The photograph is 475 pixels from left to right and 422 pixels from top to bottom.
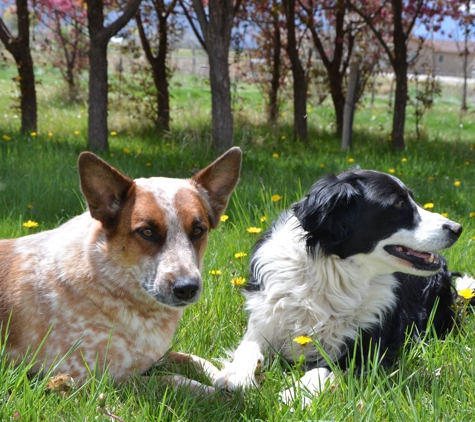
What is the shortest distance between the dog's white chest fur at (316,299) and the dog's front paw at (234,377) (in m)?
0.30

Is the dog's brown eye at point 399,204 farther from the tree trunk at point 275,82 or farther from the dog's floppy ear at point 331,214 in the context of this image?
the tree trunk at point 275,82

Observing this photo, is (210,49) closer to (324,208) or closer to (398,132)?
A: (398,132)

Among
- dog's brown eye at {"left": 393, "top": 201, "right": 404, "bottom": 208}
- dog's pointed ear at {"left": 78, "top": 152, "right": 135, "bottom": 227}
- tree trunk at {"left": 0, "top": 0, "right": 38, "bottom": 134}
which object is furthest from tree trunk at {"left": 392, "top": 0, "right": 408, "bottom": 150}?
dog's pointed ear at {"left": 78, "top": 152, "right": 135, "bottom": 227}

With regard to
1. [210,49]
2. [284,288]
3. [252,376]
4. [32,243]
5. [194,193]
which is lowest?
[252,376]

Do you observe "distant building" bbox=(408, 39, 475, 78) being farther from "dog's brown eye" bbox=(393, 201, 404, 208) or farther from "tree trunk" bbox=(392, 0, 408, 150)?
"dog's brown eye" bbox=(393, 201, 404, 208)

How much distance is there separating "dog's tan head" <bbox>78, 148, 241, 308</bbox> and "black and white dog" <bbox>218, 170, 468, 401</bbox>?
0.63 metres

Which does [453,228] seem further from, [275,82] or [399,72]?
[275,82]

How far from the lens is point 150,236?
8.16ft

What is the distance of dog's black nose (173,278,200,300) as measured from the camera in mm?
2367

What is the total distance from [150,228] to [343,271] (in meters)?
1.10

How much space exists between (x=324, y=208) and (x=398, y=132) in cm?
638

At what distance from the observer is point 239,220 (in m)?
4.66

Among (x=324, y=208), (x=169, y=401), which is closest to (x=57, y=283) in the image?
(x=169, y=401)

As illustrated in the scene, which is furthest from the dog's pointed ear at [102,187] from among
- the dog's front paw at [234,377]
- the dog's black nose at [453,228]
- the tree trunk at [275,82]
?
the tree trunk at [275,82]
